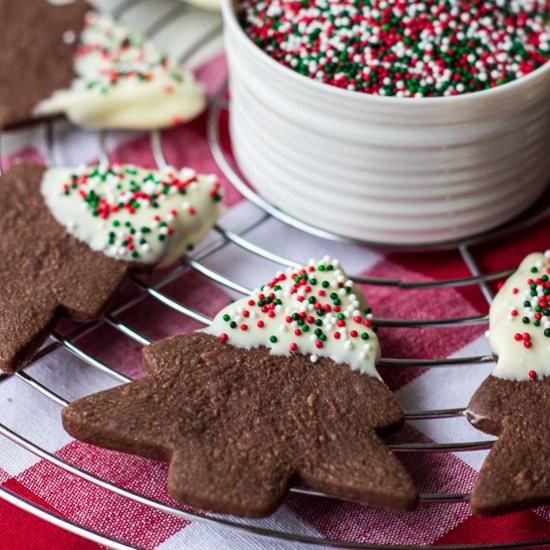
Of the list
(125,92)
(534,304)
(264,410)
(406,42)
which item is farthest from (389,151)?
(125,92)

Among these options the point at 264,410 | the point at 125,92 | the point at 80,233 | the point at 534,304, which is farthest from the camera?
the point at 125,92

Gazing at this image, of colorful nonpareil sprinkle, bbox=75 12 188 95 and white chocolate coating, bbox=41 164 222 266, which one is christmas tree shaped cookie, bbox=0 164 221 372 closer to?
white chocolate coating, bbox=41 164 222 266

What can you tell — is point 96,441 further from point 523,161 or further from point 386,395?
point 523,161

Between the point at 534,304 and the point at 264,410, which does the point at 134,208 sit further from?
the point at 534,304

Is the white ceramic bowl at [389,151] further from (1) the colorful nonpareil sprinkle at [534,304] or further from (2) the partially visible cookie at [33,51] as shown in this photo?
(2) the partially visible cookie at [33,51]

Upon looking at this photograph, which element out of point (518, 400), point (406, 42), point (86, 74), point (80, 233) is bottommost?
point (518, 400)

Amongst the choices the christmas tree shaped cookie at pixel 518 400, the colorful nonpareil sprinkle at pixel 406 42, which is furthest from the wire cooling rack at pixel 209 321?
the colorful nonpareil sprinkle at pixel 406 42

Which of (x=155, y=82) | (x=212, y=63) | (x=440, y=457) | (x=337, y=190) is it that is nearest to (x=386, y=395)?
(x=440, y=457)

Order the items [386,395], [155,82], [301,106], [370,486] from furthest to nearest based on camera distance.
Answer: [155,82] → [301,106] → [386,395] → [370,486]
